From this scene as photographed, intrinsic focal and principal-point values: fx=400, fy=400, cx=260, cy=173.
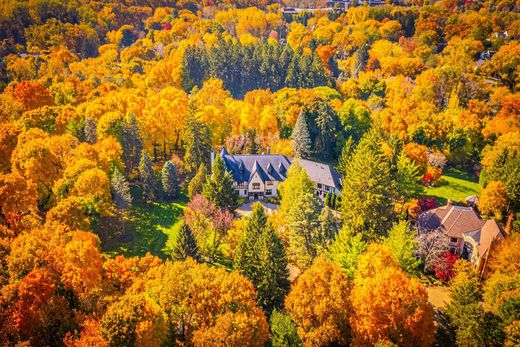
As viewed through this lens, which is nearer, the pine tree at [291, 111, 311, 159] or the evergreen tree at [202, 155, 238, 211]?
the evergreen tree at [202, 155, 238, 211]

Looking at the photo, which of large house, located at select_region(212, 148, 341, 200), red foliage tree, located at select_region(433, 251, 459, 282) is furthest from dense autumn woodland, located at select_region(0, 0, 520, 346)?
large house, located at select_region(212, 148, 341, 200)

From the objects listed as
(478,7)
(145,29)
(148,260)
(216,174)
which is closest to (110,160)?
(216,174)

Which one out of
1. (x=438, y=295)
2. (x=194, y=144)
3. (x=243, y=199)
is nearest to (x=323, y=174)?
(x=243, y=199)

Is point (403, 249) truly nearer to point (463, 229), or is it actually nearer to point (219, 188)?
point (463, 229)

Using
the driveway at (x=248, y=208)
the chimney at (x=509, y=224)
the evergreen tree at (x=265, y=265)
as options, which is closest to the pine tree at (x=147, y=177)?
the driveway at (x=248, y=208)

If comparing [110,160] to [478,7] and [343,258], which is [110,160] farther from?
[478,7]

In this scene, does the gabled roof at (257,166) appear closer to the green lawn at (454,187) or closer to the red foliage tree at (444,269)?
the green lawn at (454,187)

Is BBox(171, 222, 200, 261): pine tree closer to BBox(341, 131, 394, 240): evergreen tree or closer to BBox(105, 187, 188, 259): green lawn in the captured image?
BBox(105, 187, 188, 259): green lawn
